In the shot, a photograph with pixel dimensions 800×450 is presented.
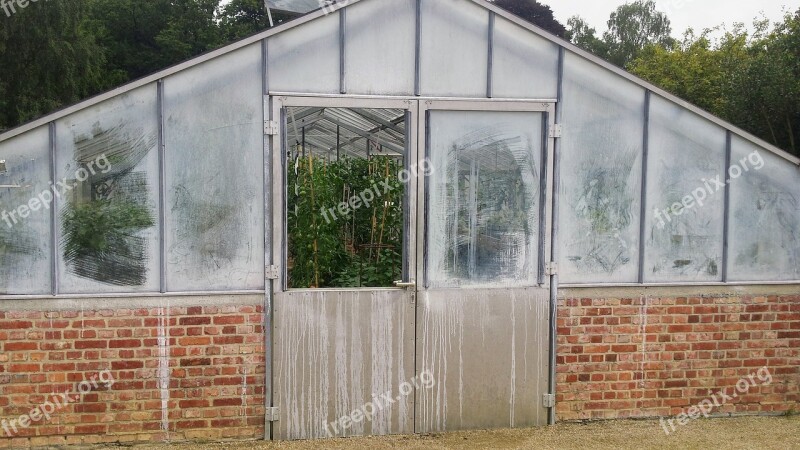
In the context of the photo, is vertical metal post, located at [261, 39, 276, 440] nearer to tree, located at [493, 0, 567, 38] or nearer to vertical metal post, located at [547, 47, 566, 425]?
vertical metal post, located at [547, 47, 566, 425]

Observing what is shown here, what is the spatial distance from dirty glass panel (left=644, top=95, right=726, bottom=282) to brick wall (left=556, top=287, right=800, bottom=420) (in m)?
0.31

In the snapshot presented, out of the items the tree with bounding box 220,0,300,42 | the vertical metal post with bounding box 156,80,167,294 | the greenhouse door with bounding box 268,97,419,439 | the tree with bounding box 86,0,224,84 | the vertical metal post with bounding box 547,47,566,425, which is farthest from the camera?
the tree with bounding box 220,0,300,42

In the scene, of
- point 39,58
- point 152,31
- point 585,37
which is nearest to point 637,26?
point 585,37

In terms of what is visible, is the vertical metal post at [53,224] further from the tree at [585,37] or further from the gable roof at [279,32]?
the tree at [585,37]

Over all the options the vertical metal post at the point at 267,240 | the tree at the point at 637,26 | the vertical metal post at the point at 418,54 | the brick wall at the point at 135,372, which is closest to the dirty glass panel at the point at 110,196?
the brick wall at the point at 135,372

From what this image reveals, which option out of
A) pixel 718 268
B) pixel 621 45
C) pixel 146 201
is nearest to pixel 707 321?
pixel 718 268

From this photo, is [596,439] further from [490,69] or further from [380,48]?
[380,48]

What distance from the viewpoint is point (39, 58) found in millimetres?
22703

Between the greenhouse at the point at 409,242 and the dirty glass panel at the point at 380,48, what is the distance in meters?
0.02

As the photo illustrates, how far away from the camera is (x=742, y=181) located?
581 cm

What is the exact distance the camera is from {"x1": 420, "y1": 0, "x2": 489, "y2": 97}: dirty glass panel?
5387mm

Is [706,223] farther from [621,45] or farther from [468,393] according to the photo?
[621,45]

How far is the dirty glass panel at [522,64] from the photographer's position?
5.46 m

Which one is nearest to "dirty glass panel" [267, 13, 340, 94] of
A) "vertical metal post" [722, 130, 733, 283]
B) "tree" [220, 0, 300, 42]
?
"vertical metal post" [722, 130, 733, 283]
